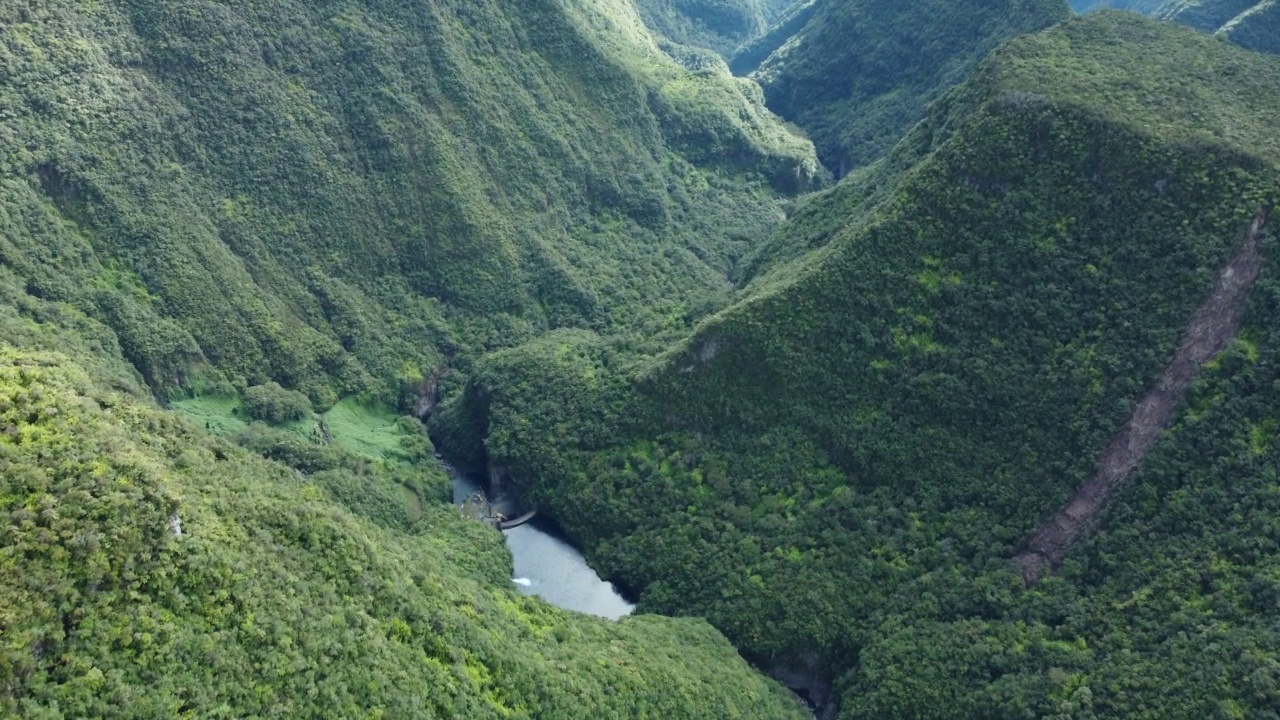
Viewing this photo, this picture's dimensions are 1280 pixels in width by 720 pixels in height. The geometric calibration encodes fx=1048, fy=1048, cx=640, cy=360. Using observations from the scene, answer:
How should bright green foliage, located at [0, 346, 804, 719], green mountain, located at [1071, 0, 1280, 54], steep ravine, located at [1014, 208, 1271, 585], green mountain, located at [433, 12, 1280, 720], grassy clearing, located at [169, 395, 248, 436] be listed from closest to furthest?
bright green foliage, located at [0, 346, 804, 719] < green mountain, located at [433, 12, 1280, 720] < steep ravine, located at [1014, 208, 1271, 585] < grassy clearing, located at [169, 395, 248, 436] < green mountain, located at [1071, 0, 1280, 54]

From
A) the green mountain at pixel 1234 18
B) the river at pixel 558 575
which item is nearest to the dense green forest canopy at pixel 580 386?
the river at pixel 558 575

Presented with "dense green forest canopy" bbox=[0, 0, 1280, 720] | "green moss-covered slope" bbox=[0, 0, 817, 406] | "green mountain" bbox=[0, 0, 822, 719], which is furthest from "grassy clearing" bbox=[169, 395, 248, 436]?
"green moss-covered slope" bbox=[0, 0, 817, 406]

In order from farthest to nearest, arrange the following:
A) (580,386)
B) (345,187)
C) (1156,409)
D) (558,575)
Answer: (345,187)
(580,386)
(558,575)
(1156,409)

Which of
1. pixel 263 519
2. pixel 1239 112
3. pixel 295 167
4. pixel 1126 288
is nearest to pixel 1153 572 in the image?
pixel 1126 288

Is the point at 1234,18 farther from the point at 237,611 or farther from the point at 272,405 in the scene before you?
the point at 237,611

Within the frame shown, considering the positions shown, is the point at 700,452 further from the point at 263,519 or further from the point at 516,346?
the point at 263,519

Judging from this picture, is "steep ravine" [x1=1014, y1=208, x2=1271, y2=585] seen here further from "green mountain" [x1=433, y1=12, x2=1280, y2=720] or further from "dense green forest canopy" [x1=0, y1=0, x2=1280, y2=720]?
"dense green forest canopy" [x1=0, y1=0, x2=1280, y2=720]

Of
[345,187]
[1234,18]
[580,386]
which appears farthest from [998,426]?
[1234,18]
